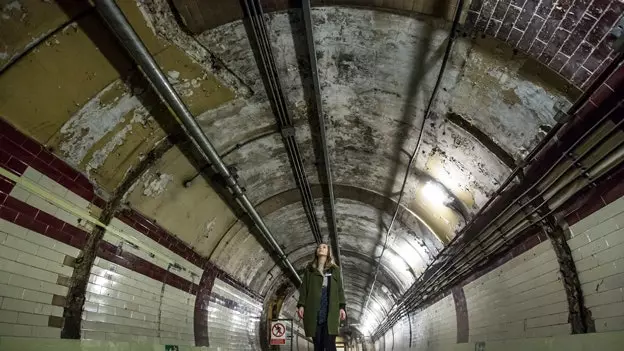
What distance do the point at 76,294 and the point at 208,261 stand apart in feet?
13.4

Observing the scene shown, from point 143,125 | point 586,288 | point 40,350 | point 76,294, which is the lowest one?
point 40,350

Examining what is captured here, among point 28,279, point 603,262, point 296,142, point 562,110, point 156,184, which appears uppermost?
point 296,142

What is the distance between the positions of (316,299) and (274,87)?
3.06 m

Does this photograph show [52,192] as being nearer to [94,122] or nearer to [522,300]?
[94,122]

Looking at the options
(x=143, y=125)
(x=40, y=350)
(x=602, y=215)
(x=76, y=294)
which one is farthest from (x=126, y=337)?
(x=602, y=215)

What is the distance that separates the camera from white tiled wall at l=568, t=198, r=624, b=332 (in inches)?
170

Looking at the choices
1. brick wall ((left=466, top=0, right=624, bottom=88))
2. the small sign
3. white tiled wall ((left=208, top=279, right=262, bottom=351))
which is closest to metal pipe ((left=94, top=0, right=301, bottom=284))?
brick wall ((left=466, top=0, right=624, bottom=88))

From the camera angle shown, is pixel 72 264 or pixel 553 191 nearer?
pixel 553 191

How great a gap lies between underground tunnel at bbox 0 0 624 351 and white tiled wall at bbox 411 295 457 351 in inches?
52.3

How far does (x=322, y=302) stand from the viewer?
5.20 m

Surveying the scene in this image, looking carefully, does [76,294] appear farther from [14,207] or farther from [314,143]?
[314,143]

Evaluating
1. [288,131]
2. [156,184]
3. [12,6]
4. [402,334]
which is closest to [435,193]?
[288,131]

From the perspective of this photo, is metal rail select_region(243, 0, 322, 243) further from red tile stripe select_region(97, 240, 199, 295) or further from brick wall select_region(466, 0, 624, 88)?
red tile stripe select_region(97, 240, 199, 295)

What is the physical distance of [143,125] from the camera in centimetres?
587
